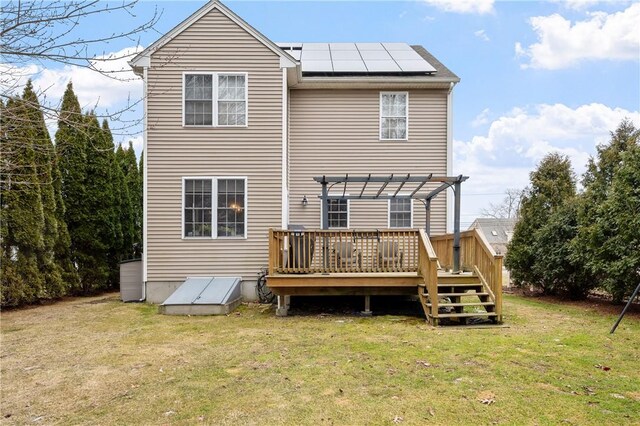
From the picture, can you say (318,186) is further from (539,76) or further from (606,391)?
(539,76)

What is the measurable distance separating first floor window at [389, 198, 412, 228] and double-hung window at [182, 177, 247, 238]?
4.41 meters

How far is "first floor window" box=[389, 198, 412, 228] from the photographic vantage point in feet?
39.5

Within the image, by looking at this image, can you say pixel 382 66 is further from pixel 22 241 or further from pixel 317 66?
pixel 22 241

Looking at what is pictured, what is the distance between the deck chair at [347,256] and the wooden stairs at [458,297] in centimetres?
138

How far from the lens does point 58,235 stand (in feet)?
35.0

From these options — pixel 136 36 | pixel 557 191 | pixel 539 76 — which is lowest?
pixel 557 191

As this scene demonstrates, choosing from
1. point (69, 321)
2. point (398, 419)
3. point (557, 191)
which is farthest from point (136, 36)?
point (557, 191)

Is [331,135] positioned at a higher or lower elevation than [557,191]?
higher

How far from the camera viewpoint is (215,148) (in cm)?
1038

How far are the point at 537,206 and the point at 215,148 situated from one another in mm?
9801

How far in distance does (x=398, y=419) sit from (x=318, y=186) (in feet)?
29.5

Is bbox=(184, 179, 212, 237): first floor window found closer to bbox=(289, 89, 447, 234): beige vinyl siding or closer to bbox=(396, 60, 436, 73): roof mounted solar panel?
bbox=(289, 89, 447, 234): beige vinyl siding

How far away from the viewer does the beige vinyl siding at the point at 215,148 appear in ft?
33.5

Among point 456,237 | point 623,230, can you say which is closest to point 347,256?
point 456,237
